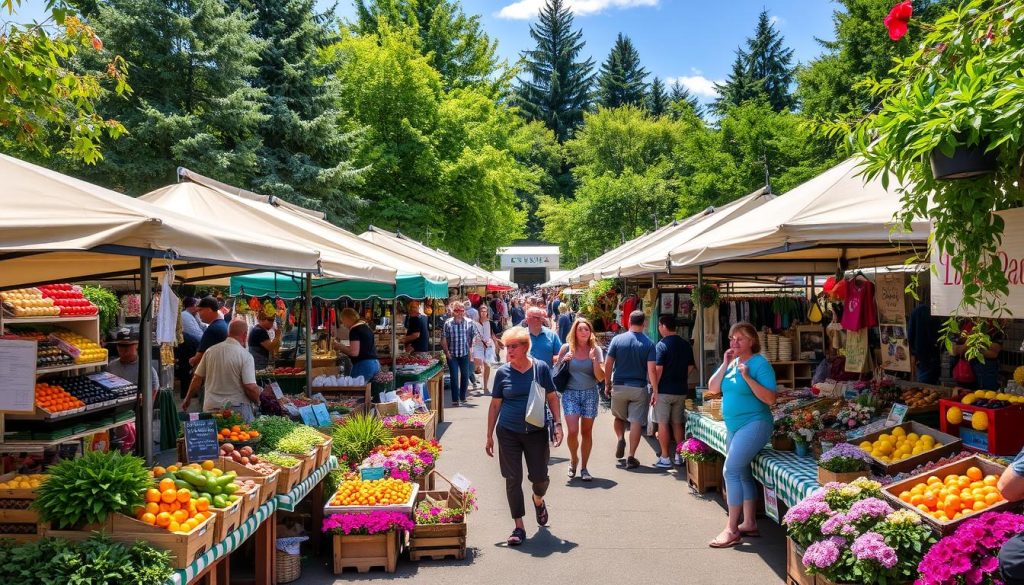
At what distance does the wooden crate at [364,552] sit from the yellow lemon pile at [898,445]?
3.77m

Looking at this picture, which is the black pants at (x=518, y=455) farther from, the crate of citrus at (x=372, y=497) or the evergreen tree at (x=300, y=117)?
the evergreen tree at (x=300, y=117)

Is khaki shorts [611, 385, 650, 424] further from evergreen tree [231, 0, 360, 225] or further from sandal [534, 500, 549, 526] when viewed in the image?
evergreen tree [231, 0, 360, 225]

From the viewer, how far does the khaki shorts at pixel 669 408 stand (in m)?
9.29

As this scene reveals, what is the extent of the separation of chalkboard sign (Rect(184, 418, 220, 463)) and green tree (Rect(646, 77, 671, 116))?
197 ft

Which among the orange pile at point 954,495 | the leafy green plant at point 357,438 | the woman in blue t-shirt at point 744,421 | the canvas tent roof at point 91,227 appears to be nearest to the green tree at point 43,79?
the canvas tent roof at point 91,227

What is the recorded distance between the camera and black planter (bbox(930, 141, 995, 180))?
10.1 feet

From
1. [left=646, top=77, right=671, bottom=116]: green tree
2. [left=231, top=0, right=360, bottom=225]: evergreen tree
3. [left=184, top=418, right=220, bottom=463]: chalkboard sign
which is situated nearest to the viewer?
[left=184, top=418, right=220, bottom=463]: chalkboard sign

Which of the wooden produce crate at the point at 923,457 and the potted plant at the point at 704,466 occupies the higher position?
the wooden produce crate at the point at 923,457

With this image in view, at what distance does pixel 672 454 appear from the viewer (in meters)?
10.1

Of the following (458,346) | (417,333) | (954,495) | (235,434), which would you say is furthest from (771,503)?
(417,333)

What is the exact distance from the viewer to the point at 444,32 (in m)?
34.2

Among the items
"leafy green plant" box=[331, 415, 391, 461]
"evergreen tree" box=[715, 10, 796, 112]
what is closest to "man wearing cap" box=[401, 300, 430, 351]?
"leafy green plant" box=[331, 415, 391, 461]

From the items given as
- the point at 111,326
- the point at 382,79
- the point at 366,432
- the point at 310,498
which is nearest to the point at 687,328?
the point at 366,432

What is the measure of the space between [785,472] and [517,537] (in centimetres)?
235
